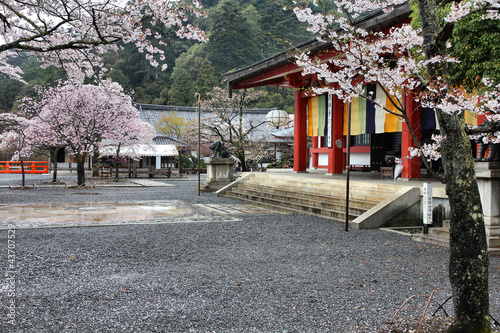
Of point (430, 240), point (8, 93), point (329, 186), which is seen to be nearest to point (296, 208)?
point (329, 186)

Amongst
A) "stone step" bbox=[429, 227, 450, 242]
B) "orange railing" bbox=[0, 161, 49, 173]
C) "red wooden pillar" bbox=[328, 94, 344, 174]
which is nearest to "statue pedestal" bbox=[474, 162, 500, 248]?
"stone step" bbox=[429, 227, 450, 242]

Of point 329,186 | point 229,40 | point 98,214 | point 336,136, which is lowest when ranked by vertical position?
point 98,214

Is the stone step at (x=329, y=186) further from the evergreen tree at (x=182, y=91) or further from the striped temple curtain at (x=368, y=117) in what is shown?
the evergreen tree at (x=182, y=91)

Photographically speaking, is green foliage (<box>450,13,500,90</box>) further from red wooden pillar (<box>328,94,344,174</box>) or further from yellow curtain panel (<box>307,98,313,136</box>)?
yellow curtain panel (<box>307,98,313,136</box>)

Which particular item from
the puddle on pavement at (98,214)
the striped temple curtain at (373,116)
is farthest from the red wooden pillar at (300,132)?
the puddle on pavement at (98,214)

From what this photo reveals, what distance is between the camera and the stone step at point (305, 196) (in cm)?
921

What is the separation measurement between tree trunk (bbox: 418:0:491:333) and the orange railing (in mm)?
35982

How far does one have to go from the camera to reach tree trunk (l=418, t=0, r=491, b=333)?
8.70ft

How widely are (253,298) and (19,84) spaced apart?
47.2 m

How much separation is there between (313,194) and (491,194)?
5.32 metres

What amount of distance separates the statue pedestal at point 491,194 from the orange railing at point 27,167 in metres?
34.6

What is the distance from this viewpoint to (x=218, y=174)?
58.8 ft

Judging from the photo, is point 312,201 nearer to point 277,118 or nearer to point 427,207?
point 427,207

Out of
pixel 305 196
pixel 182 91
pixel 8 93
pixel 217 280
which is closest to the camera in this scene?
pixel 217 280
